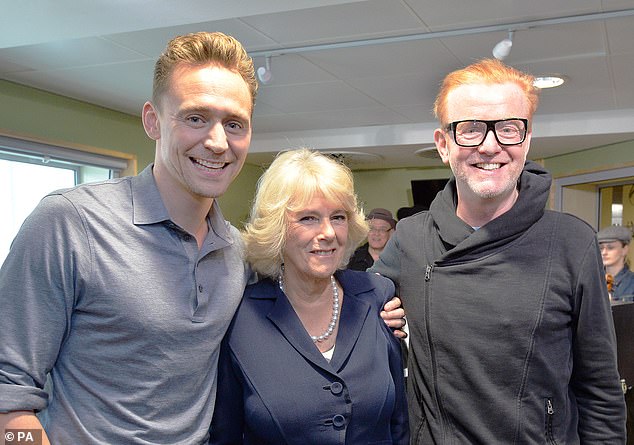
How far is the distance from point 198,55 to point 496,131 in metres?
0.75

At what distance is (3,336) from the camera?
1.22 meters

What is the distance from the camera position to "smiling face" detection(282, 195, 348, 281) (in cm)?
163

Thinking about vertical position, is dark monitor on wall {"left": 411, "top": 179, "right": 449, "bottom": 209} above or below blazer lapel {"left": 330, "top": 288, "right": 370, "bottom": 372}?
above

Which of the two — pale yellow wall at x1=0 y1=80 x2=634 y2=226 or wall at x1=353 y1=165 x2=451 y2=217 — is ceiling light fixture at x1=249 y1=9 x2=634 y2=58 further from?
wall at x1=353 y1=165 x2=451 y2=217

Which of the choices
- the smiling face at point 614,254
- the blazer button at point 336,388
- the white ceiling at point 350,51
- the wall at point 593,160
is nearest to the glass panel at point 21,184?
the white ceiling at point 350,51

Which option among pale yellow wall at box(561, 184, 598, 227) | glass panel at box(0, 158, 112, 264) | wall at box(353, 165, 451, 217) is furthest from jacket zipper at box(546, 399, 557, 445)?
wall at box(353, 165, 451, 217)

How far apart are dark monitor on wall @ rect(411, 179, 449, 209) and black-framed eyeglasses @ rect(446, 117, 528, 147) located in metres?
5.93

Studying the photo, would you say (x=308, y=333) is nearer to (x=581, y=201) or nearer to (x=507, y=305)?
(x=507, y=305)

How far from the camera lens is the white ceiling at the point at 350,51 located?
2.65 m

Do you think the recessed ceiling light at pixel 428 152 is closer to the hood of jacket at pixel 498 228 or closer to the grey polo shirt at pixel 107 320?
the hood of jacket at pixel 498 228

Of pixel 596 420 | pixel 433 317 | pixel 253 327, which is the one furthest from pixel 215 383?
pixel 596 420

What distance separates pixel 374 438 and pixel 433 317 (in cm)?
36

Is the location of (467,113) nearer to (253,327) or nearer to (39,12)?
(253,327)

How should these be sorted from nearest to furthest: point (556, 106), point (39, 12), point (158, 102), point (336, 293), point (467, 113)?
1. point (158, 102)
2. point (467, 113)
3. point (336, 293)
4. point (39, 12)
5. point (556, 106)
